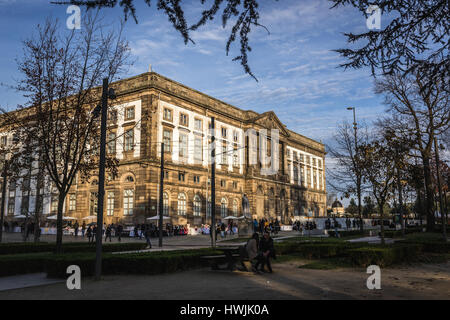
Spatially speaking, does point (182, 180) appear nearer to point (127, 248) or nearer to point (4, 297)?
point (127, 248)

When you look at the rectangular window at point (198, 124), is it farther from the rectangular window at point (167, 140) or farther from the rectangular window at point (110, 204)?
the rectangular window at point (110, 204)

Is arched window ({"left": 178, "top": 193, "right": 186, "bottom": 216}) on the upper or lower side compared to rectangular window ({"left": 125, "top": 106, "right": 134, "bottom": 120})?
lower

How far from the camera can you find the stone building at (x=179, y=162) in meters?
43.7

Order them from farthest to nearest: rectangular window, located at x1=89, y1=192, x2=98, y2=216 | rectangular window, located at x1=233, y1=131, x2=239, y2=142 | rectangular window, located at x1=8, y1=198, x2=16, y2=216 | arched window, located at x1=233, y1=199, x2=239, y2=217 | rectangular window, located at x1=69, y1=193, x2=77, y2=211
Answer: rectangular window, located at x1=233, y1=131, x2=239, y2=142
arched window, located at x1=233, y1=199, x2=239, y2=217
rectangular window, located at x1=8, y1=198, x2=16, y2=216
rectangular window, located at x1=69, y1=193, x2=77, y2=211
rectangular window, located at x1=89, y1=192, x2=98, y2=216

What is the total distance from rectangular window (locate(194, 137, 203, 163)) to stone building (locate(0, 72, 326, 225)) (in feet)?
0.44

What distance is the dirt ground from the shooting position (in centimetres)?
909

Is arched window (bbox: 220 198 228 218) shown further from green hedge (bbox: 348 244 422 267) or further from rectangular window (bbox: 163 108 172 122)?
green hedge (bbox: 348 244 422 267)

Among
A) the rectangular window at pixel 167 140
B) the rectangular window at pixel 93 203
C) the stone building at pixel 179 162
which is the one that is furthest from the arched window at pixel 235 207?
the rectangular window at pixel 93 203

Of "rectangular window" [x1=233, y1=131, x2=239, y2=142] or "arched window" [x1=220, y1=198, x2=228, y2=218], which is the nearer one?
"arched window" [x1=220, y1=198, x2=228, y2=218]

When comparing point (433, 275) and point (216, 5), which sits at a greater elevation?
point (216, 5)

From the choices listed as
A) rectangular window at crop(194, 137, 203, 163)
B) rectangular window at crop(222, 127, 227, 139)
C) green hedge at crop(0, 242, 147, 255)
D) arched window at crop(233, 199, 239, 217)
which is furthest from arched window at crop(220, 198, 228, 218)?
green hedge at crop(0, 242, 147, 255)

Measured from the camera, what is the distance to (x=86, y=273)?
12.9 metres
